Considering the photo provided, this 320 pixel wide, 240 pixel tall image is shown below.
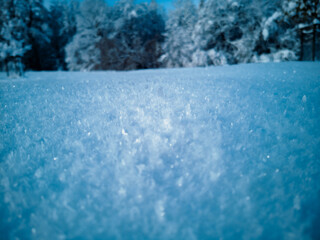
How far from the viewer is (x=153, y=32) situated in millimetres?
18312

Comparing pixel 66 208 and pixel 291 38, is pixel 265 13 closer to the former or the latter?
pixel 291 38

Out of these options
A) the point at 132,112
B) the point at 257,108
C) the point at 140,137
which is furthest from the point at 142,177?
the point at 257,108

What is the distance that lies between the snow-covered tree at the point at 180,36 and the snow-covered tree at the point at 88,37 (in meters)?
6.45

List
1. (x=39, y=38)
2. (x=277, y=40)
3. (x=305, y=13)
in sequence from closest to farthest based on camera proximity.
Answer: (x=305, y=13) → (x=277, y=40) → (x=39, y=38)

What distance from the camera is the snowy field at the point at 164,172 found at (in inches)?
40.2

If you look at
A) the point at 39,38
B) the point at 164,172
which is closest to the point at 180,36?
the point at 39,38

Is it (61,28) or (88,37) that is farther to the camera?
(61,28)

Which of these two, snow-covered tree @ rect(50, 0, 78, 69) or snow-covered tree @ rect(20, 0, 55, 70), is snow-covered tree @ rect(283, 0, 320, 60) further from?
snow-covered tree @ rect(20, 0, 55, 70)

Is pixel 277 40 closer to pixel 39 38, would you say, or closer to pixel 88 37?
pixel 88 37

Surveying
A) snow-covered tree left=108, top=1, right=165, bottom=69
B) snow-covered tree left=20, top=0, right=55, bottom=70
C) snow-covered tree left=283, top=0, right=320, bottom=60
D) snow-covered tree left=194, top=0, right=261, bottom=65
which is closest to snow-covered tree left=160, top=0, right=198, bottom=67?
snow-covered tree left=194, top=0, right=261, bottom=65

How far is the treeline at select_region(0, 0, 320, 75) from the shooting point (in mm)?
11836

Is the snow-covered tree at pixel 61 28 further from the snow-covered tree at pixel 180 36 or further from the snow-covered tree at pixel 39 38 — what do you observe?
the snow-covered tree at pixel 180 36

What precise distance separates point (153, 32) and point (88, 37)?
21.1 ft

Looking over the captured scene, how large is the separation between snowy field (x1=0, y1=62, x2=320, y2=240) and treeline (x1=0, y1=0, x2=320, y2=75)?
9.60 metres
